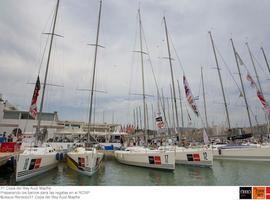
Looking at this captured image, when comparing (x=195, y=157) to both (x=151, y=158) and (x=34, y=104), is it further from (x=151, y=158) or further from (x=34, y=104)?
Answer: (x=34, y=104)

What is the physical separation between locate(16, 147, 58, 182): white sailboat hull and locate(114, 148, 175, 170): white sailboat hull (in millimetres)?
4815

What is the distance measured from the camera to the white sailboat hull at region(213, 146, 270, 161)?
50.3ft

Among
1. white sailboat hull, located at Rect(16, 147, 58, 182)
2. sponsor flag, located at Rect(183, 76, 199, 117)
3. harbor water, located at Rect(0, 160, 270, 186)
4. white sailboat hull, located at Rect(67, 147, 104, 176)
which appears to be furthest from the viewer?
sponsor flag, located at Rect(183, 76, 199, 117)

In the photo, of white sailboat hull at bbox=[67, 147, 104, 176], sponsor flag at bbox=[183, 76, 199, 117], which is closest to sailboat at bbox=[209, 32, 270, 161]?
sponsor flag at bbox=[183, 76, 199, 117]

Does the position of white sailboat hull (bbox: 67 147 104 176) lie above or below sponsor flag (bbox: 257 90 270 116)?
below

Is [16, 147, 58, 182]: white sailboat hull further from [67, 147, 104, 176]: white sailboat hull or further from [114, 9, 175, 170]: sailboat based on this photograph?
[114, 9, 175, 170]: sailboat

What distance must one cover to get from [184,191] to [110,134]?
22.2 meters

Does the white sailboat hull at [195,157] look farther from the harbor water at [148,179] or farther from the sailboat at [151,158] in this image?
the sailboat at [151,158]

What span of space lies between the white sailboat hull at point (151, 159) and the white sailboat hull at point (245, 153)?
8.01 metres

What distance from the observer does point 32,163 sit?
9.21 m

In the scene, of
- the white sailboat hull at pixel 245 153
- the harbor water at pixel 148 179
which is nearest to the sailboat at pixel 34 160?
the harbor water at pixel 148 179

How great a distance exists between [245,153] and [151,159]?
8.54m

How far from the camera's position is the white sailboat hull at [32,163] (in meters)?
8.65

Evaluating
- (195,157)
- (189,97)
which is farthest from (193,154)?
(189,97)
